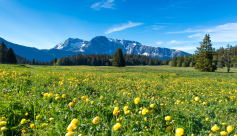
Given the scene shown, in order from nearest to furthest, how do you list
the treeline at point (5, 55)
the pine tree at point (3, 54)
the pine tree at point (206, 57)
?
the pine tree at point (206, 57)
the pine tree at point (3, 54)
the treeline at point (5, 55)

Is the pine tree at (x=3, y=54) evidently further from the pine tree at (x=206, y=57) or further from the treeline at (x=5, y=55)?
the pine tree at (x=206, y=57)

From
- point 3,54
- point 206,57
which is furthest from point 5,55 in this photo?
point 206,57

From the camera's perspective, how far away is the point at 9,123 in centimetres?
215

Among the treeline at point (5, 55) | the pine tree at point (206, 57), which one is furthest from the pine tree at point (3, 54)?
the pine tree at point (206, 57)

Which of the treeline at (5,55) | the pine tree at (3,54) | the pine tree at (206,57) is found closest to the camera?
the pine tree at (206,57)

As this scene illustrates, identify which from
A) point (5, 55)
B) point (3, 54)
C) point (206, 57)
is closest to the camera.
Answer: point (206, 57)

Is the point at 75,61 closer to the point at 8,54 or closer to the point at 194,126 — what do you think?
the point at 8,54

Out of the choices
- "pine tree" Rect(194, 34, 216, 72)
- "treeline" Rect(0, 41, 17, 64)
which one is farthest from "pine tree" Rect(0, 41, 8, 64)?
"pine tree" Rect(194, 34, 216, 72)

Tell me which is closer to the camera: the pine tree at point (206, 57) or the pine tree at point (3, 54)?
the pine tree at point (206, 57)

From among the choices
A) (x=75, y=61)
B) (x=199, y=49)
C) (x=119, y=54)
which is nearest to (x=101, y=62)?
(x=75, y=61)

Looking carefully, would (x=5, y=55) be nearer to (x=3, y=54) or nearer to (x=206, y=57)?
(x=3, y=54)

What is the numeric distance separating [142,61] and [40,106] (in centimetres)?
14443

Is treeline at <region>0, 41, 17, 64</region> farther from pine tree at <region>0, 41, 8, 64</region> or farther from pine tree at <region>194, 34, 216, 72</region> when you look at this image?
pine tree at <region>194, 34, 216, 72</region>

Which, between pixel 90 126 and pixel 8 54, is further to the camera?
pixel 8 54
